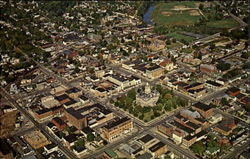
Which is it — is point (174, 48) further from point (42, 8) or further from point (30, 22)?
point (42, 8)

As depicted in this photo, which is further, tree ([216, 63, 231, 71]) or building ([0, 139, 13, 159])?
tree ([216, 63, 231, 71])

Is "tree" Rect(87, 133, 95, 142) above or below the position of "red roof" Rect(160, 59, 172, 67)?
below

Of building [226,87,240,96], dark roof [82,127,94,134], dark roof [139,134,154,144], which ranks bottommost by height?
dark roof [82,127,94,134]

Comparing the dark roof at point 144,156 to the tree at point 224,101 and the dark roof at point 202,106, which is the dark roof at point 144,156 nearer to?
the dark roof at point 202,106

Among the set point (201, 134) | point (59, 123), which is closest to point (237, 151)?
point (201, 134)

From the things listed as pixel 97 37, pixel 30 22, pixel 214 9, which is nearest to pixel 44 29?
pixel 30 22

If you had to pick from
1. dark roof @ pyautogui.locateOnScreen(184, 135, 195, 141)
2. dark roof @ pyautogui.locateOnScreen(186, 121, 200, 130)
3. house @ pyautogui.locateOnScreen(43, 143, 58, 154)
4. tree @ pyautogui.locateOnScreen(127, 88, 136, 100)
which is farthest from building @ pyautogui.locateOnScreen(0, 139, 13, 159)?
dark roof @ pyautogui.locateOnScreen(186, 121, 200, 130)

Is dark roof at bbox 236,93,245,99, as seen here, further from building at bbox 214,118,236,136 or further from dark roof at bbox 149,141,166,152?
dark roof at bbox 149,141,166,152
